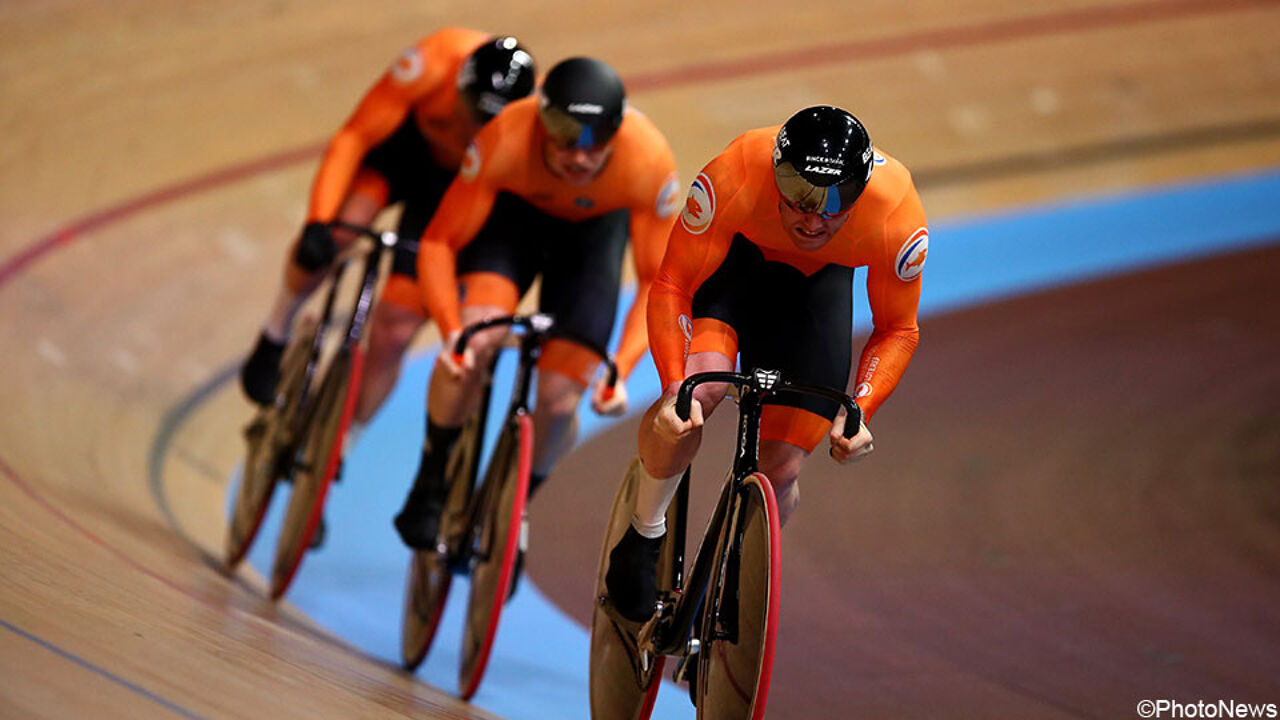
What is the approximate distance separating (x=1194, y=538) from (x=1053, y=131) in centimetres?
359

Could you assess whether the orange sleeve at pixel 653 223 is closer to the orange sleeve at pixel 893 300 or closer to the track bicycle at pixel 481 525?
the track bicycle at pixel 481 525

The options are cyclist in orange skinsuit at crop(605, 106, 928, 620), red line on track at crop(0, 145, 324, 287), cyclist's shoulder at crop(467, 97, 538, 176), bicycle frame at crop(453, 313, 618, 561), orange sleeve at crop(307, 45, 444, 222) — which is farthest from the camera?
red line on track at crop(0, 145, 324, 287)

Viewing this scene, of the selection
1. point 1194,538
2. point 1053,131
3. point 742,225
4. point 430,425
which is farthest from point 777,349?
point 1053,131

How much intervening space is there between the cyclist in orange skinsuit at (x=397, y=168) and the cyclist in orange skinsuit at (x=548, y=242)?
1.25 feet

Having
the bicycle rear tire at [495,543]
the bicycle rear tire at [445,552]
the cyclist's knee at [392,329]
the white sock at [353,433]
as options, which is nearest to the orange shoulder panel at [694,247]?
the bicycle rear tire at [495,543]

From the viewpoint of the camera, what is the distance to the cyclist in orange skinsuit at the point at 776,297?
9.59 ft

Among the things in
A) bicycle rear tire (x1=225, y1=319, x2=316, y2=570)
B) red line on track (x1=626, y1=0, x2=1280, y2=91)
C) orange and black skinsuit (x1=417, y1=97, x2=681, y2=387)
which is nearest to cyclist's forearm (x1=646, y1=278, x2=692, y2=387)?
orange and black skinsuit (x1=417, y1=97, x2=681, y2=387)

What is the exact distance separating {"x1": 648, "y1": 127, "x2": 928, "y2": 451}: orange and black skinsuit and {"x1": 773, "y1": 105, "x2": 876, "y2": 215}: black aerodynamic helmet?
0.47 ft

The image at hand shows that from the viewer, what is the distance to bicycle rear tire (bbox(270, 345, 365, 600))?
4.06m

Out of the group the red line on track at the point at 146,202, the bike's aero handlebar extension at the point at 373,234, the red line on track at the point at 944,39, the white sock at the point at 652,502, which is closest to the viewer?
the white sock at the point at 652,502

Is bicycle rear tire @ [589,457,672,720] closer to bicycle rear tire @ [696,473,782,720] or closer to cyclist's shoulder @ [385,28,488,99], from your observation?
bicycle rear tire @ [696,473,782,720]

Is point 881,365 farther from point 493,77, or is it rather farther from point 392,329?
point 392,329

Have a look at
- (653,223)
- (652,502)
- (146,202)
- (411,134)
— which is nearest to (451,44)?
(411,134)

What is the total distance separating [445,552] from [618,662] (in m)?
0.69
